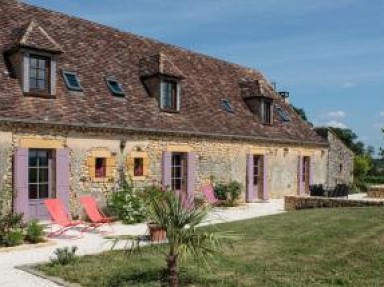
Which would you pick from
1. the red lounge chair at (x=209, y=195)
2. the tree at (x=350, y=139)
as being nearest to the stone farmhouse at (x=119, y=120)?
the red lounge chair at (x=209, y=195)

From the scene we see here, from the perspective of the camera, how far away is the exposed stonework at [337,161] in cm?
2495

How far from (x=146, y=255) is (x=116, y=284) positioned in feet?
6.22

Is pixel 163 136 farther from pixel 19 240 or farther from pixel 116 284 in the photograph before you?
pixel 116 284

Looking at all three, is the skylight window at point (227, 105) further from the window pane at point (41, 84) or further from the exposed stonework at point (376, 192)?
the exposed stonework at point (376, 192)

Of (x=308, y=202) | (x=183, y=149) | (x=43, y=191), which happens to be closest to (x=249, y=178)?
(x=308, y=202)

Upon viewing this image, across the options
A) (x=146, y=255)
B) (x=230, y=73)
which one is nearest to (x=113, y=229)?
(x=146, y=255)

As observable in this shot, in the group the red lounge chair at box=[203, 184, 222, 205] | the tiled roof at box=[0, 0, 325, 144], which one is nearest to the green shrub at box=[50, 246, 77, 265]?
the tiled roof at box=[0, 0, 325, 144]

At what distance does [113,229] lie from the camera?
11.9 m

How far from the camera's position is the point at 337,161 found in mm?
25828

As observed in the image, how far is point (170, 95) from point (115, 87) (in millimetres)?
2162

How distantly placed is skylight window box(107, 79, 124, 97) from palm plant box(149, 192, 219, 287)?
8.75m

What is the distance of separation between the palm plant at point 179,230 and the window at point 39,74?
7347 mm

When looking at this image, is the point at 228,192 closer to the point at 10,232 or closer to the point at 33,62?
the point at 33,62

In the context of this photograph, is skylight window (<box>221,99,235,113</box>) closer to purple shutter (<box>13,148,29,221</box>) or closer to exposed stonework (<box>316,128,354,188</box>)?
exposed stonework (<box>316,128,354,188</box>)
